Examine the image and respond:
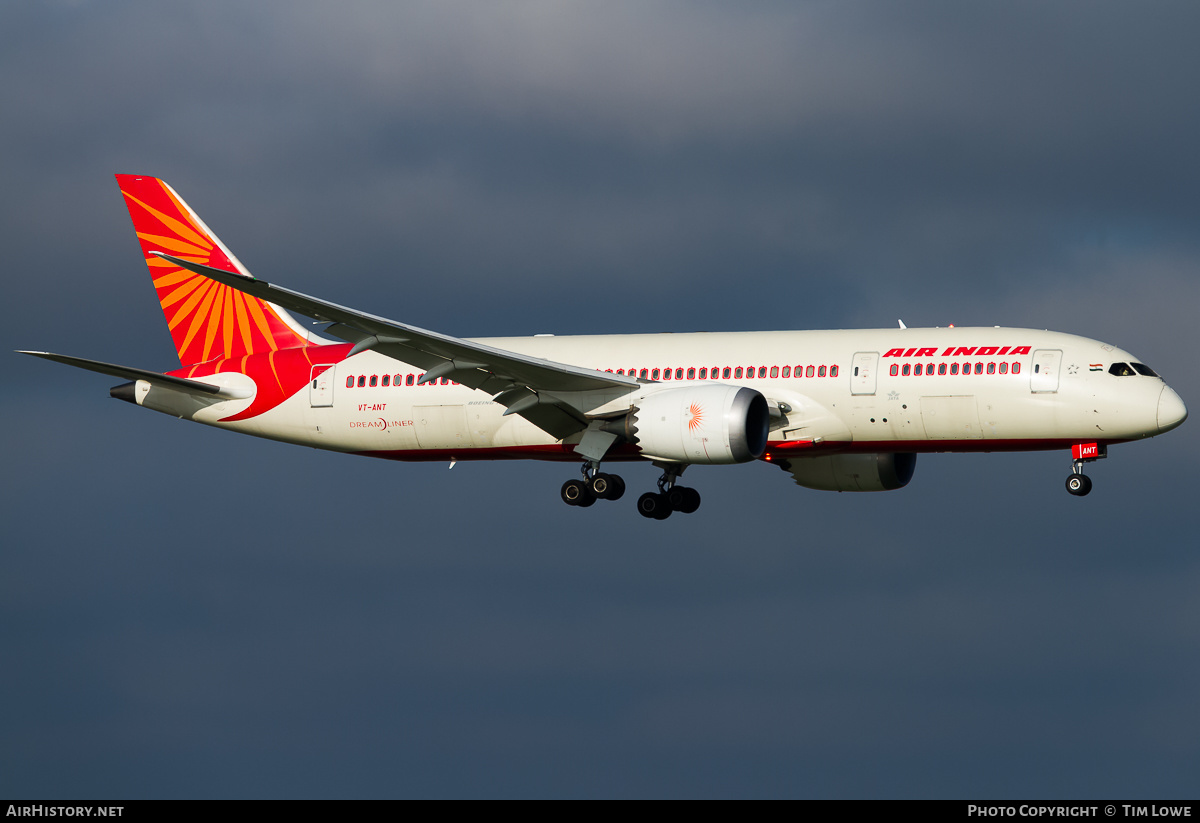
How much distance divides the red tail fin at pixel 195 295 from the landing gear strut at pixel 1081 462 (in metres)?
25.7

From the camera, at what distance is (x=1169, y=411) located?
4534 cm

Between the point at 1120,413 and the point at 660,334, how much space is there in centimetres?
1412

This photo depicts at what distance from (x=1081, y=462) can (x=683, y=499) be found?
12.7 metres

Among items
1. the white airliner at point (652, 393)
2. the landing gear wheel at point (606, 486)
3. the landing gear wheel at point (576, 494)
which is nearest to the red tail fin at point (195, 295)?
the white airliner at point (652, 393)

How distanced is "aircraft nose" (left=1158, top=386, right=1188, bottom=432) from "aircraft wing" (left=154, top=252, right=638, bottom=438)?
1482cm

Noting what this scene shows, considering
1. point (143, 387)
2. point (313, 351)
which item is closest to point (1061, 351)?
point (313, 351)

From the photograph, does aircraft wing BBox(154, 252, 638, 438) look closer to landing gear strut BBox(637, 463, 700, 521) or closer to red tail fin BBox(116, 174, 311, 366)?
landing gear strut BBox(637, 463, 700, 521)

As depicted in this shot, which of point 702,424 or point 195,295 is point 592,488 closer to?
point 702,424

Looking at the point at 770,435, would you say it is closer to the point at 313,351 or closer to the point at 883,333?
the point at 883,333

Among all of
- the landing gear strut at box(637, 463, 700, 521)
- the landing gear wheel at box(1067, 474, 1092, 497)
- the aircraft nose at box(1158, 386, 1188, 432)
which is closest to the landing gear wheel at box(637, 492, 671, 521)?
the landing gear strut at box(637, 463, 700, 521)

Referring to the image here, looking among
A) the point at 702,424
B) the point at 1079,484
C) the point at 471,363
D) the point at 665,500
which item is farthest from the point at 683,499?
the point at 1079,484

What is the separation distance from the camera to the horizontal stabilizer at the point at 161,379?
48.2 meters

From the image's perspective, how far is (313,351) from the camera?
54781mm

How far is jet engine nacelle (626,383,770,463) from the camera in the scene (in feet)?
149
